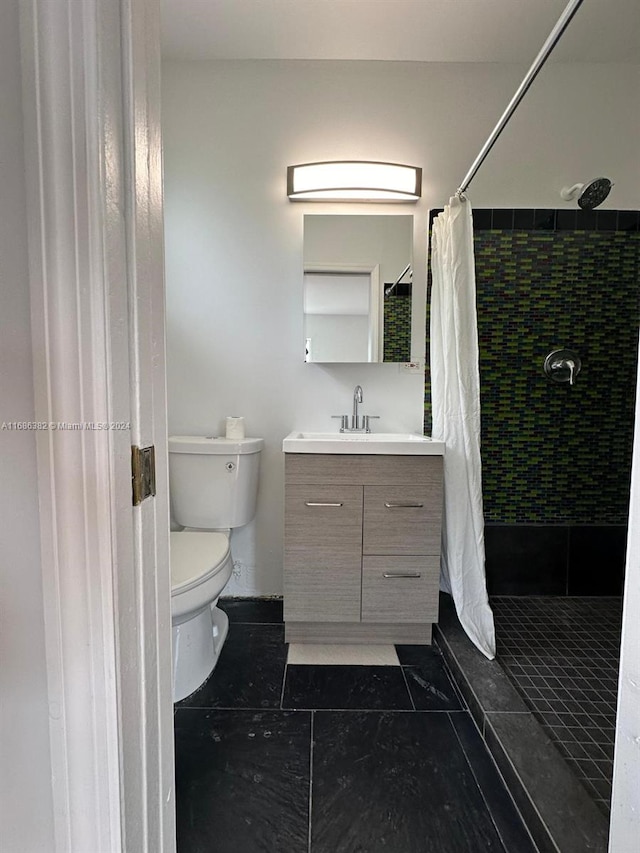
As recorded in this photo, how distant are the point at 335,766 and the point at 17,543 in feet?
3.66

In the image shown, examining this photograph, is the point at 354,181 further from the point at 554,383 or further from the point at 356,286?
the point at 554,383

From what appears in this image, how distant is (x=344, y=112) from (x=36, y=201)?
193 cm

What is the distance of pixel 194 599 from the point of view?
4.11 feet

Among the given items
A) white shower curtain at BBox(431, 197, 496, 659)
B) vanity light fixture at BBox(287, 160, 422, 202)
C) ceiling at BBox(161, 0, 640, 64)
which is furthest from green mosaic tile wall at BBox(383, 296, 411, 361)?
ceiling at BBox(161, 0, 640, 64)

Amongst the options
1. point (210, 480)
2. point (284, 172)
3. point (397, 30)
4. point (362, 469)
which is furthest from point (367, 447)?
point (397, 30)

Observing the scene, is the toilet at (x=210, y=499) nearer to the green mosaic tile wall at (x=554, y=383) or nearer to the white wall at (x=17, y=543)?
the white wall at (x=17, y=543)

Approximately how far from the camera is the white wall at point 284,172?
1.87m

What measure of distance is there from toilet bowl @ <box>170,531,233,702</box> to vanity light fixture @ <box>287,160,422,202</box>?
1.58 metres

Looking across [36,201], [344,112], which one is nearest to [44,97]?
[36,201]

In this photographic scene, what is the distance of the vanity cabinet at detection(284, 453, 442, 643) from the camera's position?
1.59 meters

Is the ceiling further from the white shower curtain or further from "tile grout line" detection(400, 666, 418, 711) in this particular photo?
"tile grout line" detection(400, 666, 418, 711)

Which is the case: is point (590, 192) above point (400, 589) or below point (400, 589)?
above

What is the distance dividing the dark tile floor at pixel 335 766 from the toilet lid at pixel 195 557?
1.49 ft

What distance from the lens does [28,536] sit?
17.9 inches
